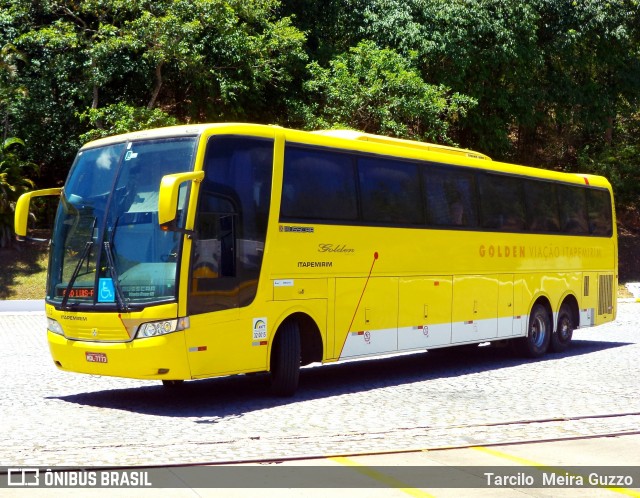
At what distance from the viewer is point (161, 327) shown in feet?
36.0

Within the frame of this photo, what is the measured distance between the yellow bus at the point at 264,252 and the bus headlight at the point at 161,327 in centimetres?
1

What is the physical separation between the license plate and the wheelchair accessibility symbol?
626 millimetres

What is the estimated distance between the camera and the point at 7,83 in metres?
32.8

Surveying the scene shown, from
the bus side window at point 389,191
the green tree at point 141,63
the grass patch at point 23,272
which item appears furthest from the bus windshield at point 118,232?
the green tree at point 141,63

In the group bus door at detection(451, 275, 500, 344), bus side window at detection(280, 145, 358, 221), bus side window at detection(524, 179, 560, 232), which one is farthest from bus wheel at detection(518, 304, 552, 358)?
bus side window at detection(280, 145, 358, 221)

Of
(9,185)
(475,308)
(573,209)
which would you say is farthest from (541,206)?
(9,185)

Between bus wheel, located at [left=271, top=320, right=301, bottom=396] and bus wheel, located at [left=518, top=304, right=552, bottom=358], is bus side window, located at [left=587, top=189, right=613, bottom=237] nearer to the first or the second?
bus wheel, located at [left=518, top=304, right=552, bottom=358]

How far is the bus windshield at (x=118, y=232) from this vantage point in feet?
36.5

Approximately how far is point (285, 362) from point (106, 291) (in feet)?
8.20

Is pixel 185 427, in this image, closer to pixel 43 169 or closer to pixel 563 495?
pixel 563 495

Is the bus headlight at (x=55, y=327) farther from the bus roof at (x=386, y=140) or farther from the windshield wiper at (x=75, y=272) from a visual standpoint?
the bus roof at (x=386, y=140)

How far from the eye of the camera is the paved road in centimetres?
908

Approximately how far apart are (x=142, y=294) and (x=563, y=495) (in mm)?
5646

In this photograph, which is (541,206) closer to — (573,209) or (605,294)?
(573,209)
